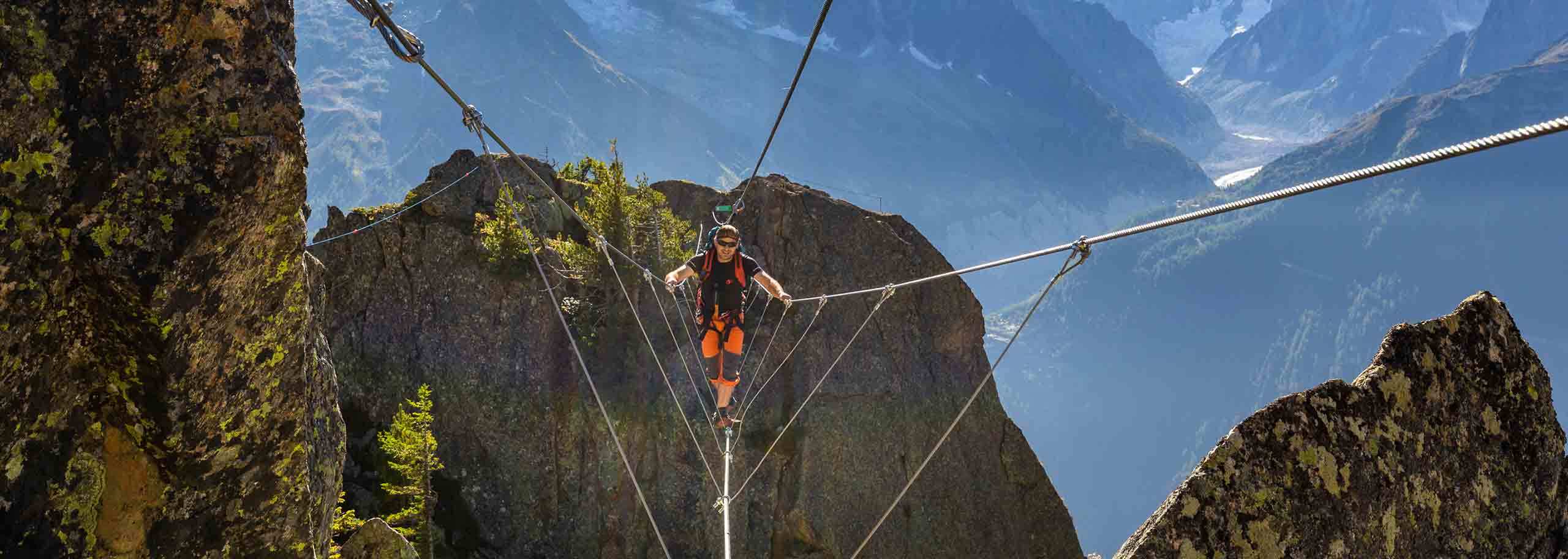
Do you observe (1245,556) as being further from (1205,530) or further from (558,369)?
(558,369)

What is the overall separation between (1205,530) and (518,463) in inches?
1087

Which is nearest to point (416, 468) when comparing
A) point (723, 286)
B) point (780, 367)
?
point (780, 367)

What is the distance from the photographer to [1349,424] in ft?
15.4

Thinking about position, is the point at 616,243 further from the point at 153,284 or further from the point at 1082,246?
the point at 153,284

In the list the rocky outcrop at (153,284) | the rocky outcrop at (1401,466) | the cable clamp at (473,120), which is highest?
the cable clamp at (473,120)

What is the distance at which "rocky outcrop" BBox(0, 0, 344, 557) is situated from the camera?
498 centimetres

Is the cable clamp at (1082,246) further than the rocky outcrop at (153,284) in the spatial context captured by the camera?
Yes

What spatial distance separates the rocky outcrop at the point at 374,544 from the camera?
40.7 feet

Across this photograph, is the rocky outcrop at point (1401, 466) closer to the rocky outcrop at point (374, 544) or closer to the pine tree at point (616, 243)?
the rocky outcrop at point (374, 544)

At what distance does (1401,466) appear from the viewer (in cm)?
471

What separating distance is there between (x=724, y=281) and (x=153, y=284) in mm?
10904

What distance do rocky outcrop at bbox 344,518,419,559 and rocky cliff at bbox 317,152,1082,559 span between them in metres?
16.8

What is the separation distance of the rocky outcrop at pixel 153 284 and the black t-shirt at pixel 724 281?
957 cm

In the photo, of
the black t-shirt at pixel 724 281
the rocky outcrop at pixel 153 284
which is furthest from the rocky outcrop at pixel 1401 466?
the black t-shirt at pixel 724 281
